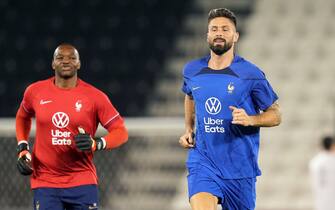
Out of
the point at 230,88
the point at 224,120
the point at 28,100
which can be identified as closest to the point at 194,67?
the point at 230,88

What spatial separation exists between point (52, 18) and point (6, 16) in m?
0.67

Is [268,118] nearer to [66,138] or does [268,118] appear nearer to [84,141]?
[84,141]

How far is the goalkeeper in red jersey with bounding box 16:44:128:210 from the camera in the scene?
20.4 ft

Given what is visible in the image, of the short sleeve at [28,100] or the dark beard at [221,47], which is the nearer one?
the dark beard at [221,47]

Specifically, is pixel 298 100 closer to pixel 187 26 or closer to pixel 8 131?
pixel 187 26

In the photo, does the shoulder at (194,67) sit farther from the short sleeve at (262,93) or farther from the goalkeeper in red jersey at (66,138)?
the goalkeeper in red jersey at (66,138)

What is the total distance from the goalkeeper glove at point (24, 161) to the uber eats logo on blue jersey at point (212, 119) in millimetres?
1212

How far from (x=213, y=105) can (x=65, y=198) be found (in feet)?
3.94

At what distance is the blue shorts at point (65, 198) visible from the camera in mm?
A: 6184

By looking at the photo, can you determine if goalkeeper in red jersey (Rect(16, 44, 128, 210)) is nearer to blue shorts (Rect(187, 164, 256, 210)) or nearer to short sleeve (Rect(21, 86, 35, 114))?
short sleeve (Rect(21, 86, 35, 114))

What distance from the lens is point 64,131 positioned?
6.21 m

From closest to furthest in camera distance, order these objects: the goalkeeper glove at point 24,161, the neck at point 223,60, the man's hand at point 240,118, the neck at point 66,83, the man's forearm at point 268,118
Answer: the man's hand at point 240,118 → the man's forearm at point 268,118 → the neck at point 223,60 → the goalkeeper glove at point 24,161 → the neck at point 66,83

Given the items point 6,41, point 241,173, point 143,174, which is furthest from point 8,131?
point 241,173

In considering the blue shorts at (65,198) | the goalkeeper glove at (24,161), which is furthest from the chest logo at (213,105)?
the goalkeeper glove at (24,161)
